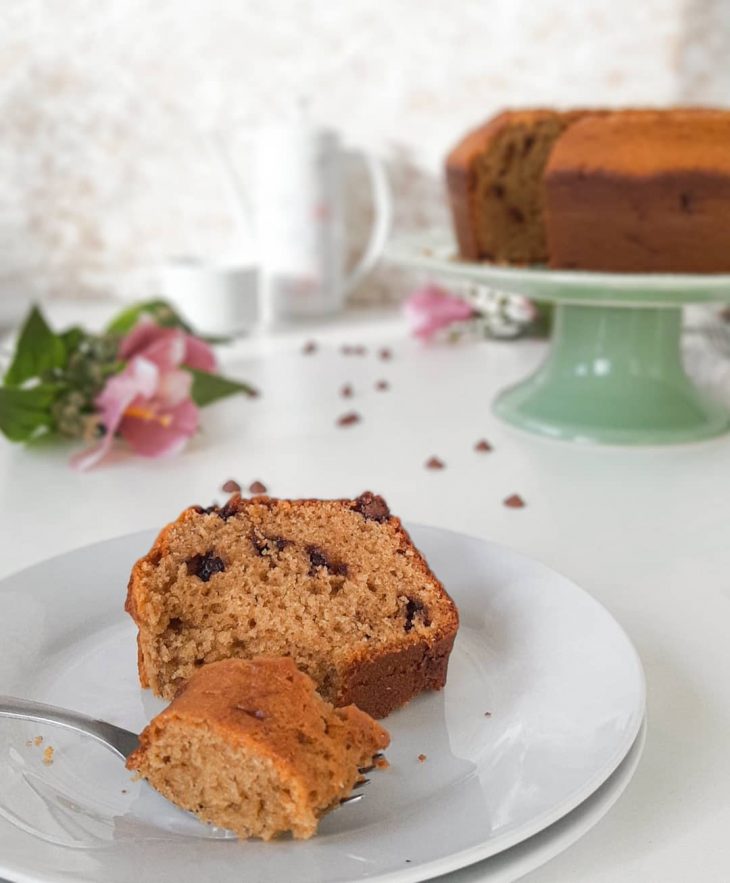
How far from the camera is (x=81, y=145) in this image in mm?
2033

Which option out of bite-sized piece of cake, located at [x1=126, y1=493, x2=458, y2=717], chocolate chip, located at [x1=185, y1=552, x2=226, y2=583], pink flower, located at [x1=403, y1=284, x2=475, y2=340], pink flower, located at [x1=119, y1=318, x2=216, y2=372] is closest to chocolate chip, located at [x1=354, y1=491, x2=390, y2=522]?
bite-sized piece of cake, located at [x1=126, y1=493, x2=458, y2=717]

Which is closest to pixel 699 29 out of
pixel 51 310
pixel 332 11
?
pixel 332 11

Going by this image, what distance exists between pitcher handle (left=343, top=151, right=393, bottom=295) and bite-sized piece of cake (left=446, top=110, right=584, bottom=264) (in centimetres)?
55

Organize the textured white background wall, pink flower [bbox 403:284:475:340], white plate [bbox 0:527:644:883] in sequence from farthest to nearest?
the textured white background wall
pink flower [bbox 403:284:475:340]
white plate [bbox 0:527:644:883]

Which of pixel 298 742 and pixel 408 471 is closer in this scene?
pixel 298 742

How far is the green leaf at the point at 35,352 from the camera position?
116 cm

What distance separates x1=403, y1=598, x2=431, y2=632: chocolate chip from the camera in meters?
0.64

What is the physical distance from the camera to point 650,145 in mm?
1131

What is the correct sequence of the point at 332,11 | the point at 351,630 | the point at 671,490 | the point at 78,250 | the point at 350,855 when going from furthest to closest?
the point at 78,250
the point at 332,11
the point at 671,490
the point at 351,630
the point at 350,855

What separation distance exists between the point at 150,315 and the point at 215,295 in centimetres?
26

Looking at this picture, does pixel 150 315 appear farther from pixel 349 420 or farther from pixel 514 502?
pixel 514 502

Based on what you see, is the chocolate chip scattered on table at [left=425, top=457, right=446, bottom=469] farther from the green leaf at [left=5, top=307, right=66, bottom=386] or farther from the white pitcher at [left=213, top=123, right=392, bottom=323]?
the white pitcher at [left=213, top=123, right=392, bottom=323]

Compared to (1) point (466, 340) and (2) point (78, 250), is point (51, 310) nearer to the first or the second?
(2) point (78, 250)

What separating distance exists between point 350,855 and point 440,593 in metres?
0.22
